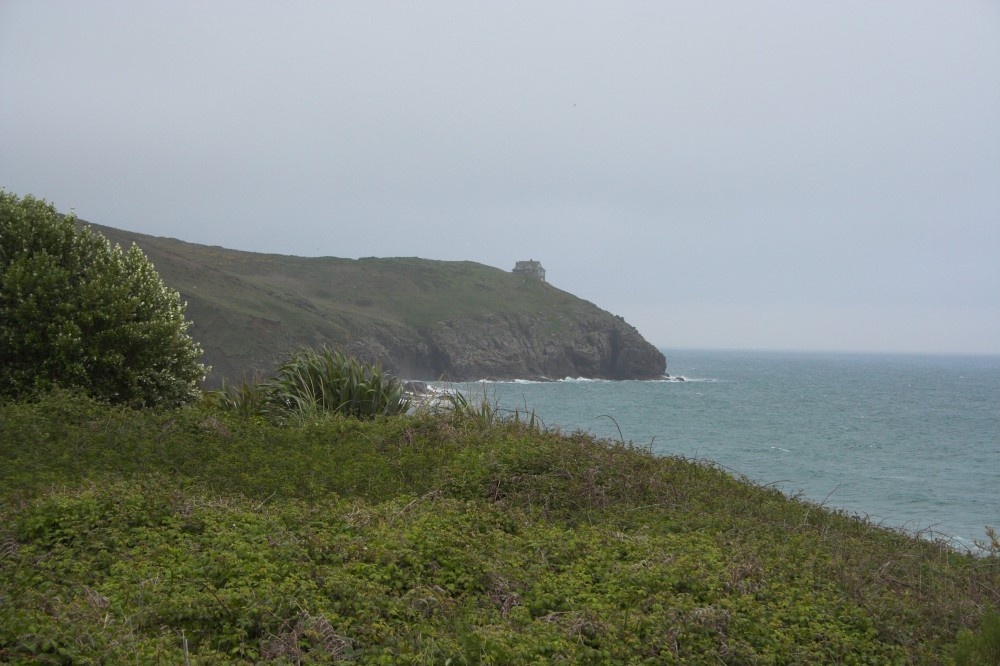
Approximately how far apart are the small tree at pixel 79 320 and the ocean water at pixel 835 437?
16.1 ft

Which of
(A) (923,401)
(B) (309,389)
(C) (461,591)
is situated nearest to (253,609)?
(C) (461,591)

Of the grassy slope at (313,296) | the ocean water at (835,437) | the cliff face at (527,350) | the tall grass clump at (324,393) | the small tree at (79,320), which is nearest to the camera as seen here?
the small tree at (79,320)

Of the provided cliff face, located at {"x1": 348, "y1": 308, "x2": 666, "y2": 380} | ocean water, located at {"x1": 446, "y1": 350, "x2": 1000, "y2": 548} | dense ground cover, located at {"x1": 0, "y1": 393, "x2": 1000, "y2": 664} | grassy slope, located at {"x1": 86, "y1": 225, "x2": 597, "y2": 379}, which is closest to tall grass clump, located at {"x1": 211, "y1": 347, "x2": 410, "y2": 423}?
ocean water, located at {"x1": 446, "y1": 350, "x2": 1000, "y2": 548}

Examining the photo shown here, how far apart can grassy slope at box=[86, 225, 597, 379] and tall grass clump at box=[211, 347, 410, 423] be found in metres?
44.5

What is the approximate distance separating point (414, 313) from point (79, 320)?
87998 mm

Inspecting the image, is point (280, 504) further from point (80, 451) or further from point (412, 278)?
point (412, 278)

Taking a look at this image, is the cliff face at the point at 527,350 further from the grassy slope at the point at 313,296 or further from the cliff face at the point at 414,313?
the grassy slope at the point at 313,296

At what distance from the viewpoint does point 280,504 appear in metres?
7.36

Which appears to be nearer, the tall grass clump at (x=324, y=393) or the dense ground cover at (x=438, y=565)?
the dense ground cover at (x=438, y=565)

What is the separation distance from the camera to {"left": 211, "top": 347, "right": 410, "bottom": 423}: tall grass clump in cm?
1302

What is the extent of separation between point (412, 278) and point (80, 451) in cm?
10700

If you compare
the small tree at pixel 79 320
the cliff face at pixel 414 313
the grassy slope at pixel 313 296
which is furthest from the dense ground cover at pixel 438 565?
the cliff face at pixel 414 313

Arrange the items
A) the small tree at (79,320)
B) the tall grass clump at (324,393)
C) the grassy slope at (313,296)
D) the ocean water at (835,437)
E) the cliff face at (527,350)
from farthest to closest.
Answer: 1. the cliff face at (527,350)
2. the grassy slope at (313,296)
3. the ocean water at (835,437)
4. the tall grass clump at (324,393)
5. the small tree at (79,320)

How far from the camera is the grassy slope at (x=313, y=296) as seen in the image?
205 feet
